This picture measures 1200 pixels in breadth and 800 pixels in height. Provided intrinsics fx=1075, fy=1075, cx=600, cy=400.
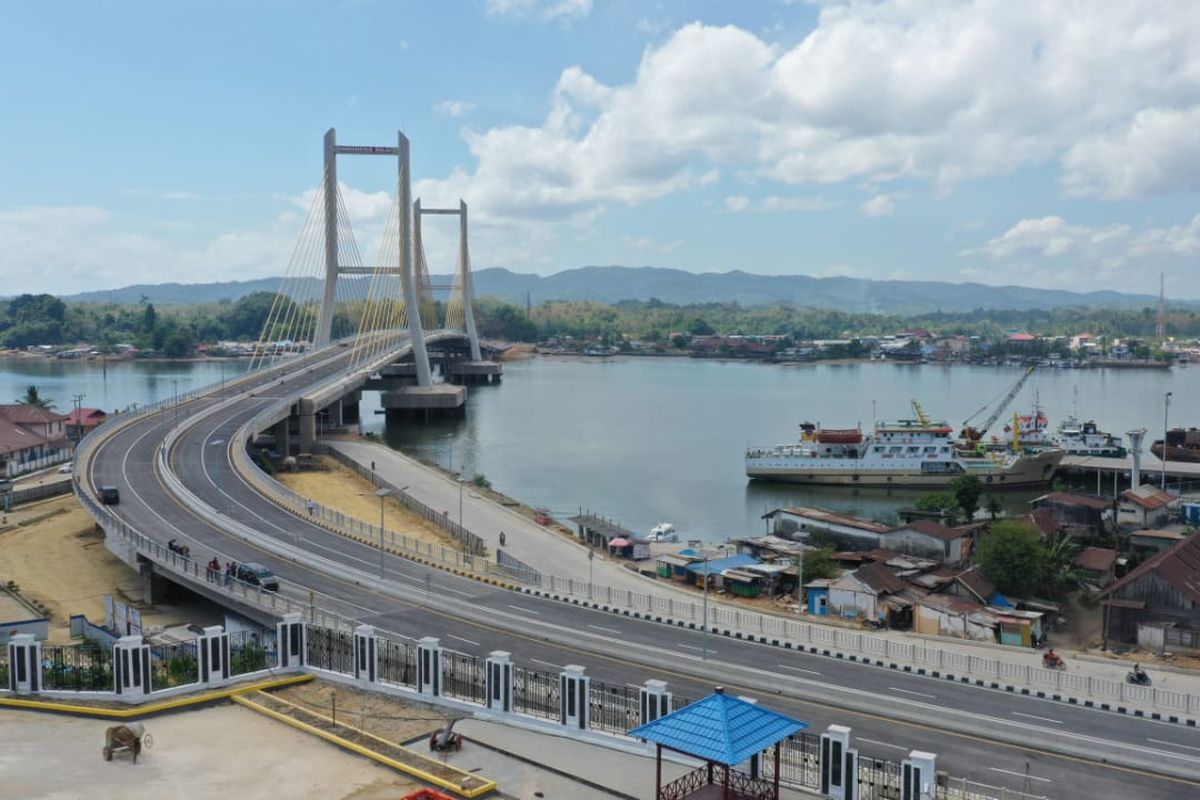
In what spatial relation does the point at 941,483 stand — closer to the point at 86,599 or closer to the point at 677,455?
the point at 677,455

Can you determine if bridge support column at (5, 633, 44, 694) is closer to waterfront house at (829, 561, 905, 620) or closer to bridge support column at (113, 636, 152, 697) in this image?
bridge support column at (113, 636, 152, 697)

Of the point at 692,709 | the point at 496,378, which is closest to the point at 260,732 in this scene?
the point at 692,709

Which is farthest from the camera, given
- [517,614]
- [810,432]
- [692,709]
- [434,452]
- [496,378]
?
[496,378]

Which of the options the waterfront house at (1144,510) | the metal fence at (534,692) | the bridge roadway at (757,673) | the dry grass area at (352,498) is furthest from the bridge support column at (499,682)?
the waterfront house at (1144,510)

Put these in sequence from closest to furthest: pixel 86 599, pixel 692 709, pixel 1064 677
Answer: pixel 692 709
pixel 1064 677
pixel 86 599

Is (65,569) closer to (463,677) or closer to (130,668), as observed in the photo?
(130,668)

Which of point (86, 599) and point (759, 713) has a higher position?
point (759, 713)

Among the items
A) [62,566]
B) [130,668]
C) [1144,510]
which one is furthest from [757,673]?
[1144,510]
